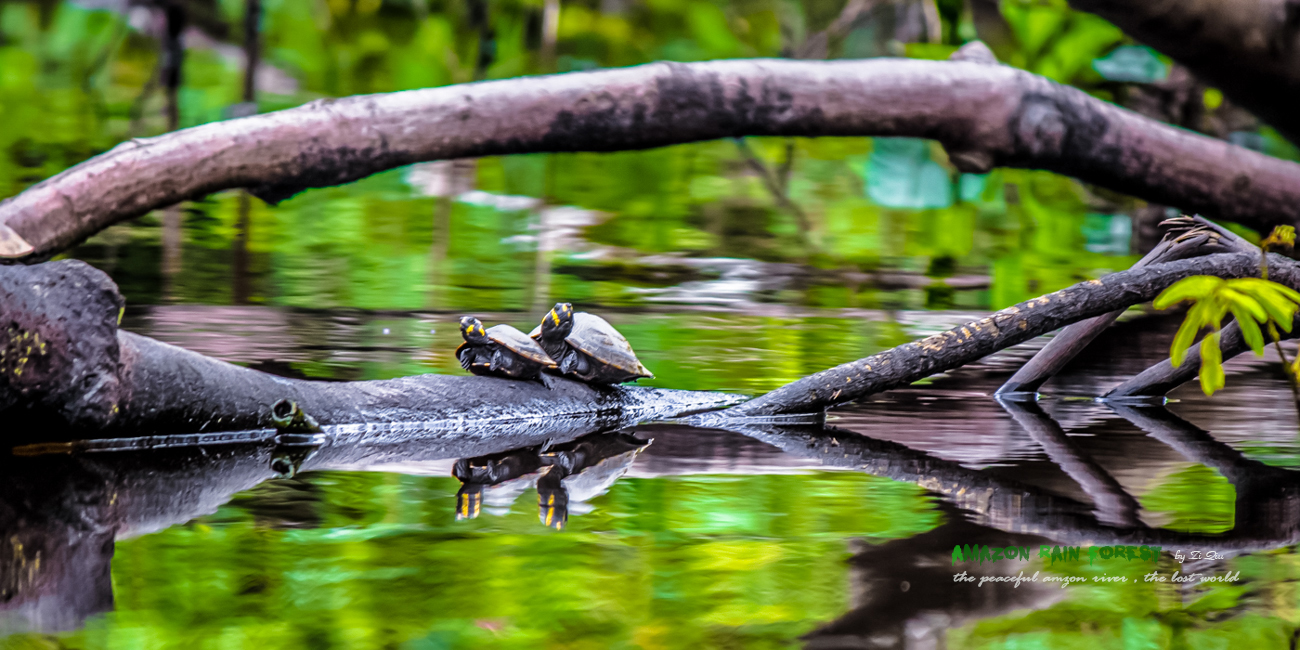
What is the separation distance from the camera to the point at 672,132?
2297 mm

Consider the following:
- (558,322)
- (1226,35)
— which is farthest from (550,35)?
(1226,35)

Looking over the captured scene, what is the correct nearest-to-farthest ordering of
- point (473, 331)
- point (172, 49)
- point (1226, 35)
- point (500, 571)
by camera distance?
1. point (500, 571)
2. point (1226, 35)
3. point (473, 331)
4. point (172, 49)

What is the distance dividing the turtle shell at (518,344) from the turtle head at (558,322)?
5cm

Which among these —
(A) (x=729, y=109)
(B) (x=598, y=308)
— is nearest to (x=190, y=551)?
(A) (x=729, y=109)

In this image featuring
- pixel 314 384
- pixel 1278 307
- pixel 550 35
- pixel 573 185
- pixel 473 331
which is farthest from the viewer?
pixel 573 185

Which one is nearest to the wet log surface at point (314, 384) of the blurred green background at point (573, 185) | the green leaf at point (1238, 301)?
the green leaf at point (1238, 301)

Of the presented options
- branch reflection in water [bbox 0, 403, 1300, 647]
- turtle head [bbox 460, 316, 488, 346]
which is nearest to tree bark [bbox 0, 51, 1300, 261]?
turtle head [bbox 460, 316, 488, 346]

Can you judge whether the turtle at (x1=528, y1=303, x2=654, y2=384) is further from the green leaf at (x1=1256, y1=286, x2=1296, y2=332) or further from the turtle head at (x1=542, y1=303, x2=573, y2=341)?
the green leaf at (x1=1256, y1=286, x2=1296, y2=332)

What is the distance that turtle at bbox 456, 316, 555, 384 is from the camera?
2482 mm

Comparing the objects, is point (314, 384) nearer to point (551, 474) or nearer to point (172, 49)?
point (551, 474)

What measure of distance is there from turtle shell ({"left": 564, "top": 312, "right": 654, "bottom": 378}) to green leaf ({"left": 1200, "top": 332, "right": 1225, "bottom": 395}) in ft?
3.88

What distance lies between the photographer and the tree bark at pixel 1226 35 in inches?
60.1

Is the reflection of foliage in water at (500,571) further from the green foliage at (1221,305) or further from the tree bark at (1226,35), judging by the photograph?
the tree bark at (1226,35)

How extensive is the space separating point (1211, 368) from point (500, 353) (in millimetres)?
1437
